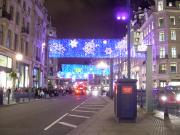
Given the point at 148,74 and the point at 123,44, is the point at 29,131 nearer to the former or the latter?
the point at 148,74

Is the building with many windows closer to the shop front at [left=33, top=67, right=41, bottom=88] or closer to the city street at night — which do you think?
the city street at night

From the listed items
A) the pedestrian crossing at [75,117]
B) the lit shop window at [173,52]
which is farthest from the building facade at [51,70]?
the pedestrian crossing at [75,117]

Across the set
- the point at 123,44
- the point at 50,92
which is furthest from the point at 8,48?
the point at 123,44

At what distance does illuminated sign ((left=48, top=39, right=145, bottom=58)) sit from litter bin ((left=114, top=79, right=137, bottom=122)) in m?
49.4

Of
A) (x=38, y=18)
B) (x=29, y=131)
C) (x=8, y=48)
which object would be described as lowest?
(x=29, y=131)

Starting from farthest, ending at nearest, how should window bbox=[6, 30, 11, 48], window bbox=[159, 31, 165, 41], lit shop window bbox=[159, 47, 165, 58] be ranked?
1. window bbox=[159, 31, 165, 41]
2. lit shop window bbox=[159, 47, 165, 58]
3. window bbox=[6, 30, 11, 48]

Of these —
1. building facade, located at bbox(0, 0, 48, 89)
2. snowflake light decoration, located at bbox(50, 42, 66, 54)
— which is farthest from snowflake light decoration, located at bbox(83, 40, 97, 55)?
building facade, located at bbox(0, 0, 48, 89)

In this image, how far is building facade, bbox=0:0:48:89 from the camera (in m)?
47.2

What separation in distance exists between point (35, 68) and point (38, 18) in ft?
34.6

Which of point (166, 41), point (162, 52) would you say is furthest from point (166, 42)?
point (162, 52)

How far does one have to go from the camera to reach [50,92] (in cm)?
6719

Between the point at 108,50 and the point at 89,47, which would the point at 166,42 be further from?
the point at 89,47

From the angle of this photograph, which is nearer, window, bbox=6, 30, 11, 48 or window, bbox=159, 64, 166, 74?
window, bbox=6, 30, 11, 48

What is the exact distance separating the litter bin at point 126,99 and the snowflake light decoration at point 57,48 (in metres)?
52.7
